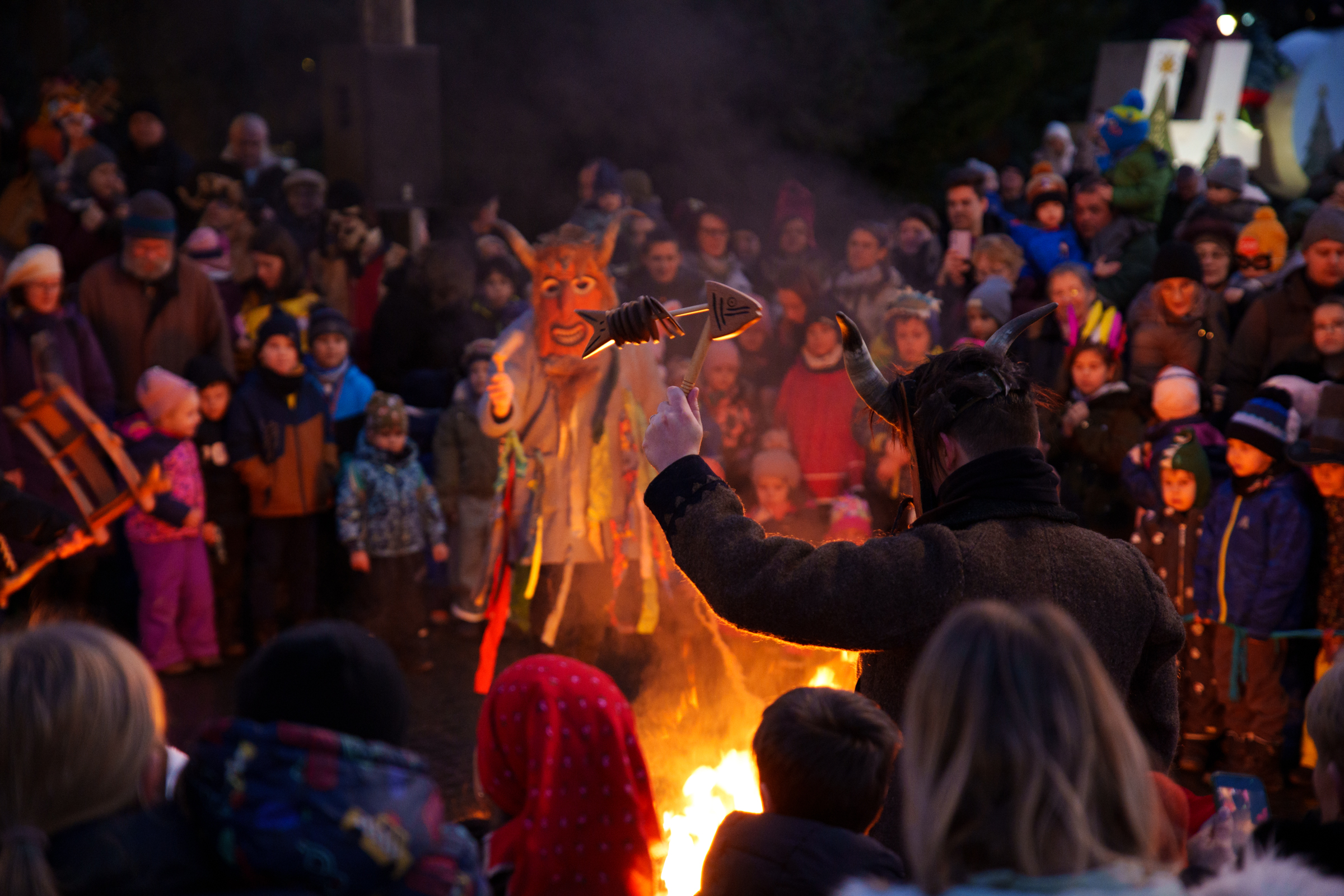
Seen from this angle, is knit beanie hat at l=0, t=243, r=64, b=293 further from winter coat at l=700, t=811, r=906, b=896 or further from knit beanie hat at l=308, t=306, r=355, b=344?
winter coat at l=700, t=811, r=906, b=896

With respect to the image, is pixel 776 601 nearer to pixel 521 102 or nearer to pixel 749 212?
pixel 749 212

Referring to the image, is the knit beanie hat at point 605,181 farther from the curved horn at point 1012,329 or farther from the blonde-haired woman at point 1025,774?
the blonde-haired woman at point 1025,774

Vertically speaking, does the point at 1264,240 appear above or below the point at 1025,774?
above

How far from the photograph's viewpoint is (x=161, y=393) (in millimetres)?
6148

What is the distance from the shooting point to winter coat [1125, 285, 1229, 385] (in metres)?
6.54

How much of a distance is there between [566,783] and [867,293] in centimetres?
608

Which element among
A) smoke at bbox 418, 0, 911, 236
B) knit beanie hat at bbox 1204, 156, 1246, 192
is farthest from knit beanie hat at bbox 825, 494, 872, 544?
smoke at bbox 418, 0, 911, 236

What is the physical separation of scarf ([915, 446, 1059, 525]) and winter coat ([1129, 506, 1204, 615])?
129 inches

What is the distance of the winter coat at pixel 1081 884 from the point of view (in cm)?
139

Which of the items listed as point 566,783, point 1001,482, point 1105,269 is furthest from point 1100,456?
point 566,783

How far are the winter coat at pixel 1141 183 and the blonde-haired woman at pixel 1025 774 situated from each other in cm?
710

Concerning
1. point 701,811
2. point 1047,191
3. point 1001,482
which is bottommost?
point 701,811

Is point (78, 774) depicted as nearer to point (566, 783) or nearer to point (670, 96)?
point (566, 783)

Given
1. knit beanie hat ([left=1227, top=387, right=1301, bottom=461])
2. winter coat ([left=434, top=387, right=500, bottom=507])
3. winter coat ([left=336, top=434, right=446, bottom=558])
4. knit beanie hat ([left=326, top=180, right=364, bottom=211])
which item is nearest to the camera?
knit beanie hat ([left=1227, top=387, right=1301, bottom=461])
